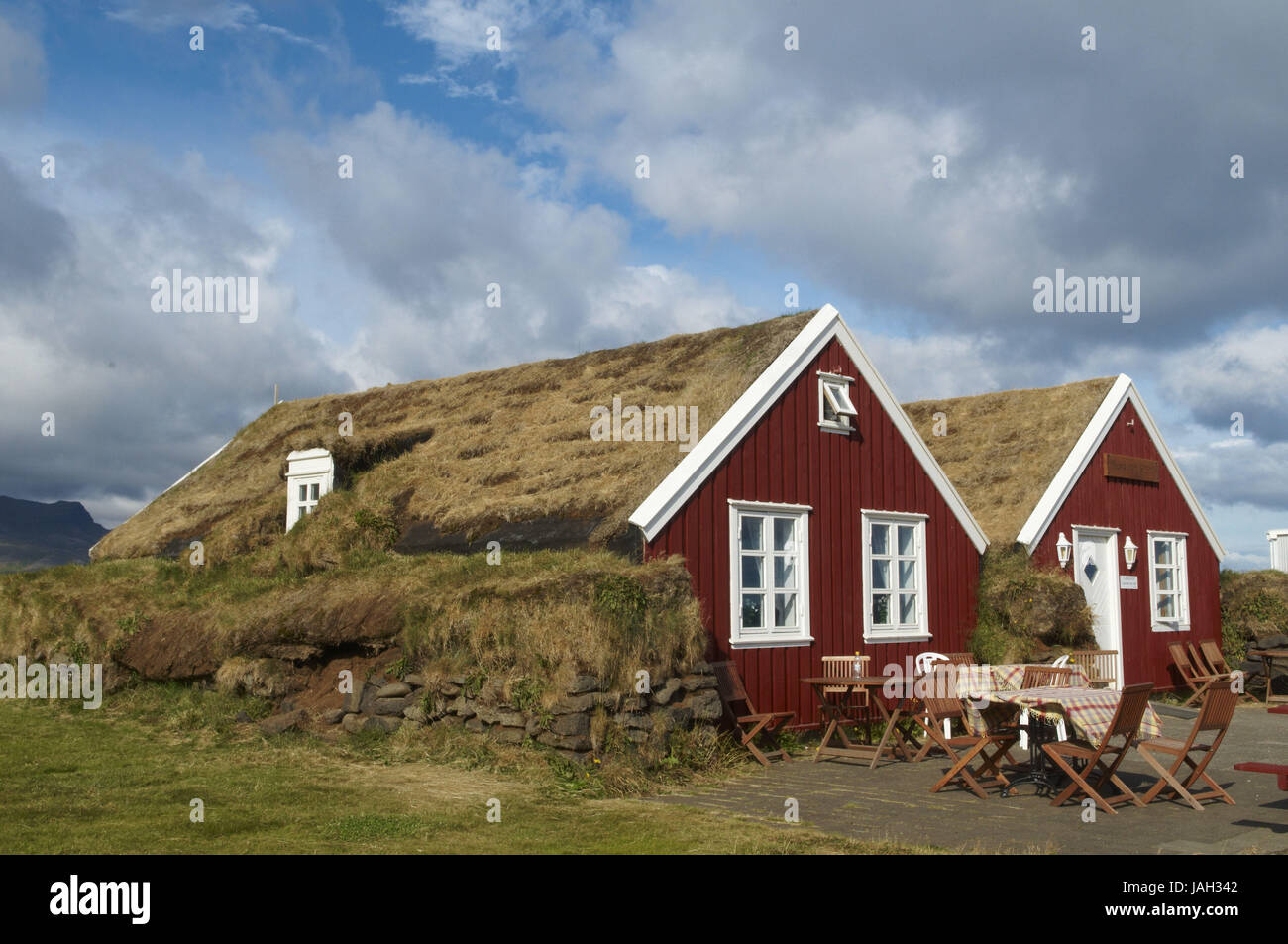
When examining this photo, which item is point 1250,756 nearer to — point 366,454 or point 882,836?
point 882,836

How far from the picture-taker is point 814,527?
1459 centimetres

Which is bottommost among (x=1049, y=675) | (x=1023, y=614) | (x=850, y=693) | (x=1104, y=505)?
(x=850, y=693)

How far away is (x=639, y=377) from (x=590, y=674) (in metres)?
7.35

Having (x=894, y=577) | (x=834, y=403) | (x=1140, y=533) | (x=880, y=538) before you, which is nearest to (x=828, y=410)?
(x=834, y=403)

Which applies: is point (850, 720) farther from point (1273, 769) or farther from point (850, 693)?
point (1273, 769)

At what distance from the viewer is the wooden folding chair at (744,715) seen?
12172 millimetres

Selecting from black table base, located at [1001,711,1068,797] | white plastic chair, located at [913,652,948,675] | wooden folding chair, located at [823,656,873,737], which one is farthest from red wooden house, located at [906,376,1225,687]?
black table base, located at [1001,711,1068,797]

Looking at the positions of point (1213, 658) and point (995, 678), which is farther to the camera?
point (1213, 658)

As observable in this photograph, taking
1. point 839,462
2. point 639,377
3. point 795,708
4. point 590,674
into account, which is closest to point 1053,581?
point 839,462

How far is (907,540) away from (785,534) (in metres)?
2.91

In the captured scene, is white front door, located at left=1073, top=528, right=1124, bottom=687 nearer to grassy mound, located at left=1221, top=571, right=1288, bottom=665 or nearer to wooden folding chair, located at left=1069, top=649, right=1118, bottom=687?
wooden folding chair, located at left=1069, top=649, right=1118, bottom=687

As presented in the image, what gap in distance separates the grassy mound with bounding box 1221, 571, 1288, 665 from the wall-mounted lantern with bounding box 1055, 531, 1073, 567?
18.4 ft

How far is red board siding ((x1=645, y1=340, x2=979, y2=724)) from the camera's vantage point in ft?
43.1

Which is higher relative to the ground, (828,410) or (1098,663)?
(828,410)
